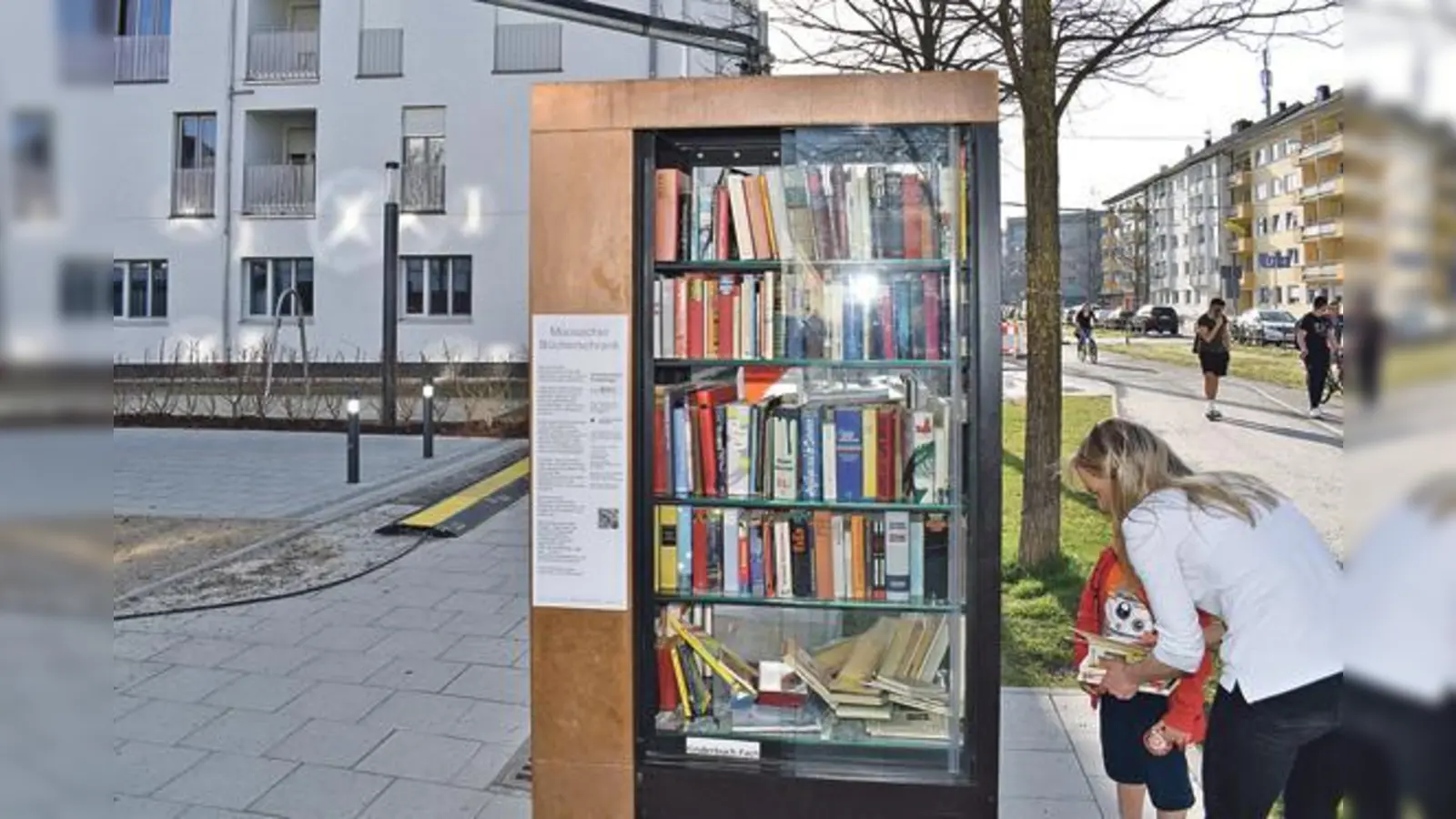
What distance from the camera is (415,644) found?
4.84 m

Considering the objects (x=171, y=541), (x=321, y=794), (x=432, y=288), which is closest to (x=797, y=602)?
(x=321, y=794)

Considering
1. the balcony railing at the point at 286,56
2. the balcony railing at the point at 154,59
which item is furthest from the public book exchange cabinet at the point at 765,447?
the balcony railing at the point at 154,59

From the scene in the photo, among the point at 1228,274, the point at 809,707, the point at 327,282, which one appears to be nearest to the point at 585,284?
the point at 809,707

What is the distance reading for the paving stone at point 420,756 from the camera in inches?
134

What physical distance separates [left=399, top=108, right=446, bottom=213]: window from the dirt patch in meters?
12.8

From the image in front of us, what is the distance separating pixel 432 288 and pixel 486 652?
15.9 m

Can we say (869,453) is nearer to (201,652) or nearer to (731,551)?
(731,551)

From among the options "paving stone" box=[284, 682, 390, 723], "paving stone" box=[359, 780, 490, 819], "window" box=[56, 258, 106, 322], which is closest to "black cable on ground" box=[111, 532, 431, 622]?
"paving stone" box=[284, 682, 390, 723]

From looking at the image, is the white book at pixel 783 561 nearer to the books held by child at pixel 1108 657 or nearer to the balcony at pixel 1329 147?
the books held by child at pixel 1108 657

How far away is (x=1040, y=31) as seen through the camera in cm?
525

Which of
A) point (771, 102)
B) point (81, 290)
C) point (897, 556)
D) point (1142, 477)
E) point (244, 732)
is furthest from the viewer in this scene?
point (244, 732)

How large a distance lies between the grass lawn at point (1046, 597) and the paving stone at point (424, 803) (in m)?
2.46

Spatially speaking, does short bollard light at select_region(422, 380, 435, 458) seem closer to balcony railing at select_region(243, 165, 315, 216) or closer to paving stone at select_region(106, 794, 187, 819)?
paving stone at select_region(106, 794, 187, 819)

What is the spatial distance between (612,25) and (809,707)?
12.2 ft
